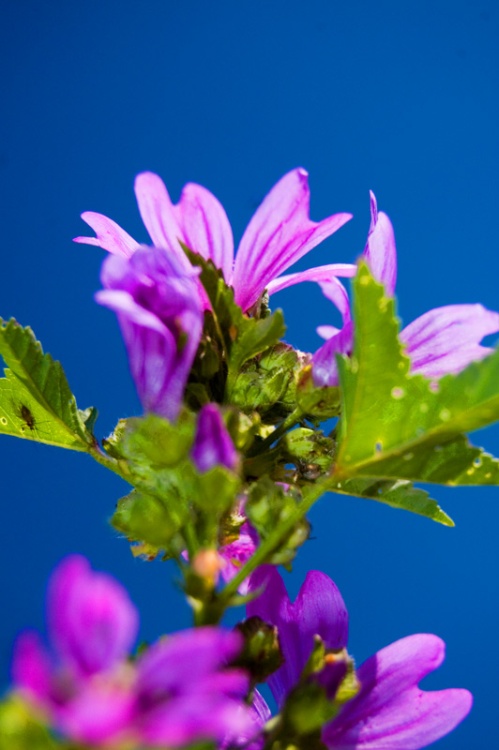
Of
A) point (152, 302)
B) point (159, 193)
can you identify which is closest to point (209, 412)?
point (152, 302)

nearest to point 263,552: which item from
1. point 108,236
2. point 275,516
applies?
point 275,516

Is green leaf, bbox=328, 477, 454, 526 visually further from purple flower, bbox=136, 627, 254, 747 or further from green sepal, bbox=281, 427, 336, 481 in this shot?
purple flower, bbox=136, 627, 254, 747

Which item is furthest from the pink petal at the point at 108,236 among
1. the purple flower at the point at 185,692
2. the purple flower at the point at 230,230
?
the purple flower at the point at 185,692

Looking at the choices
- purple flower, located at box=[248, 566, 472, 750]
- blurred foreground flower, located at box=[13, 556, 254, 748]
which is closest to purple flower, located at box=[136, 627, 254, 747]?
blurred foreground flower, located at box=[13, 556, 254, 748]

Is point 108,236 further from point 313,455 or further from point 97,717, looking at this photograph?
point 97,717

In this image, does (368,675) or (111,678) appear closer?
(111,678)

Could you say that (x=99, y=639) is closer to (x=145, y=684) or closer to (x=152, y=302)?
(x=145, y=684)

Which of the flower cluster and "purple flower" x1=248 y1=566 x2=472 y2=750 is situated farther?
"purple flower" x1=248 y1=566 x2=472 y2=750
